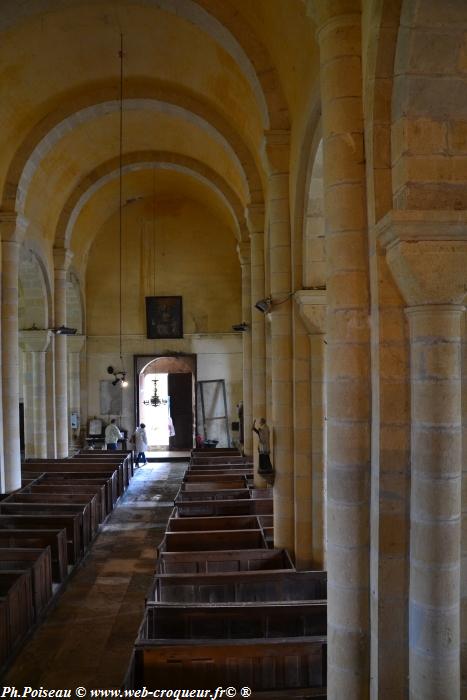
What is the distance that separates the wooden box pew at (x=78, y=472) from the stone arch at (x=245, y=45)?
33.4 ft

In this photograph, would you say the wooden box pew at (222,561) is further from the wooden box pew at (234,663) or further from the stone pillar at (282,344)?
the wooden box pew at (234,663)

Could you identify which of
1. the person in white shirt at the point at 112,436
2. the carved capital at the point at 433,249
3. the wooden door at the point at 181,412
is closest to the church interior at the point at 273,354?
the carved capital at the point at 433,249

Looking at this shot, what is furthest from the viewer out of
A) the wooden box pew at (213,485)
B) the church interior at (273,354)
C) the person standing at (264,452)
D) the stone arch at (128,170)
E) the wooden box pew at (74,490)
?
the stone arch at (128,170)

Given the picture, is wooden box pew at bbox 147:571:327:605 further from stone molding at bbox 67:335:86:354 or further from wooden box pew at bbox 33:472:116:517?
stone molding at bbox 67:335:86:354

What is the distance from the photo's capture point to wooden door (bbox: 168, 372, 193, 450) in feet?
81.0

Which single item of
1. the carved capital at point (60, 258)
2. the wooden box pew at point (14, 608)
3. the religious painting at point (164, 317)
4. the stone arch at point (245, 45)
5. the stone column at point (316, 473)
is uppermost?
the stone arch at point (245, 45)

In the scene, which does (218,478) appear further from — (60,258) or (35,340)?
(60,258)

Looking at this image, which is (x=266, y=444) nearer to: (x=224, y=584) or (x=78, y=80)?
(x=224, y=584)

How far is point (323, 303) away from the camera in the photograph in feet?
28.4

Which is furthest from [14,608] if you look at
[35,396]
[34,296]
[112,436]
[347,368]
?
[112,436]

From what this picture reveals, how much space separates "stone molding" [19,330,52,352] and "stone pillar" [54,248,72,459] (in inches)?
21.8

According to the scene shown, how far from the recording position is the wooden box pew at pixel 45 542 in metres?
9.71

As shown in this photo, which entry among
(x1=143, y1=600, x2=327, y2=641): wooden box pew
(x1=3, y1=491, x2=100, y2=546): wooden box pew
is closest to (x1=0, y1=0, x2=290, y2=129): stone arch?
(x1=143, y1=600, x2=327, y2=641): wooden box pew

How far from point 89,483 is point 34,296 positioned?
6.50m
